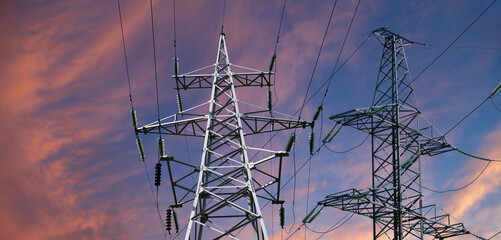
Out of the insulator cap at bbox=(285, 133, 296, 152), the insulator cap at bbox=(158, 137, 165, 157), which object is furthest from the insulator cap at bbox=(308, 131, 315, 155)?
the insulator cap at bbox=(158, 137, 165, 157)

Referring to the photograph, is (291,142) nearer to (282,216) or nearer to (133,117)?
(282,216)

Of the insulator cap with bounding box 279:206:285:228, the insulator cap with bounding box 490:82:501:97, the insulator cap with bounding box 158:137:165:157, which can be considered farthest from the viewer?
the insulator cap with bounding box 279:206:285:228

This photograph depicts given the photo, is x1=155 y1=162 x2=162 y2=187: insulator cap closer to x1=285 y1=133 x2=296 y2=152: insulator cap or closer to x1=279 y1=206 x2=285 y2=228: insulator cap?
x1=285 y1=133 x2=296 y2=152: insulator cap

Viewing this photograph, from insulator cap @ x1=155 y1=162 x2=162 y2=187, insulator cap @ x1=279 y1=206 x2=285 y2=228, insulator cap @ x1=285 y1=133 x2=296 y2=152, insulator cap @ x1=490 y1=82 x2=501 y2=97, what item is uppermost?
insulator cap @ x1=490 y1=82 x2=501 y2=97

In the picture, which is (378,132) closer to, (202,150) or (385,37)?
(385,37)

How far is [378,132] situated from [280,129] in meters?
8.78

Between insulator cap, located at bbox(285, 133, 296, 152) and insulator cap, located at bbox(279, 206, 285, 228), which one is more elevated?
insulator cap, located at bbox(285, 133, 296, 152)

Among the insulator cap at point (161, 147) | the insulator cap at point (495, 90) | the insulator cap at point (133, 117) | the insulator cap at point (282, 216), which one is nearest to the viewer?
the insulator cap at point (495, 90)

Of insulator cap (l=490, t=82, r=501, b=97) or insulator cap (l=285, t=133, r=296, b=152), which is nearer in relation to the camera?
insulator cap (l=490, t=82, r=501, b=97)

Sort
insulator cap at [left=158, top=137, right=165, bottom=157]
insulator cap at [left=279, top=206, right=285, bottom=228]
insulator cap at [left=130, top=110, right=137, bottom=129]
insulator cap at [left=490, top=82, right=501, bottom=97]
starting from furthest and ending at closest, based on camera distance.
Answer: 1. insulator cap at [left=279, top=206, right=285, bottom=228]
2. insulator cap at [left=130, top=110, right=137, bottom=129]
3. insulator cap at [left=158, top=137, right=165, bottom=157]
4. insulator cap at [left=490, top=82, right=501, bottom=97]

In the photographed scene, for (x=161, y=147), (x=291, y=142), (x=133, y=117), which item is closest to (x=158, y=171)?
(x=161, y=147)

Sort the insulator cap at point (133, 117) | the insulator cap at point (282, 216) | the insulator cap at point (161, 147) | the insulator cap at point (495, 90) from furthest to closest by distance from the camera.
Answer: the insulator cap at point (282, 216) < the insulator cap at point (133, 117) < the insulator cap at point (161, 147) < the insulator cap at point (495, 90)

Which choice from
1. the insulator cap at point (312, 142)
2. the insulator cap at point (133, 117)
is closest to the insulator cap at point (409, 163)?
the insulator cap at point (312, 142)

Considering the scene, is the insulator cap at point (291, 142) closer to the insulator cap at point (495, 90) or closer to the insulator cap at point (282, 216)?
the insulator cap at point (282, 216)
